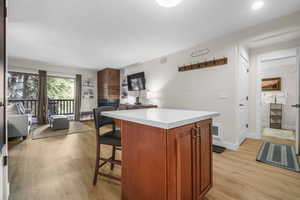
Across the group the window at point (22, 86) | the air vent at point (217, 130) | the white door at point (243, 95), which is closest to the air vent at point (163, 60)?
the white door at point (243, 95)

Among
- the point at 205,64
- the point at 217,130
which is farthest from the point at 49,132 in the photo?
the point at 205,64

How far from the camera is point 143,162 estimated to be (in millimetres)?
1050

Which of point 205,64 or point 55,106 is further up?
point 205,64

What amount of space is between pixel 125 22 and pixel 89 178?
249 cm

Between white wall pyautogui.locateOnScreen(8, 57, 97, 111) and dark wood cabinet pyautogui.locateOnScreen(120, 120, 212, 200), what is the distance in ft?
18.3

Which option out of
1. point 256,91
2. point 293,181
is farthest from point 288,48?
point 293,181

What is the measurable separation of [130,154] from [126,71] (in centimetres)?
477

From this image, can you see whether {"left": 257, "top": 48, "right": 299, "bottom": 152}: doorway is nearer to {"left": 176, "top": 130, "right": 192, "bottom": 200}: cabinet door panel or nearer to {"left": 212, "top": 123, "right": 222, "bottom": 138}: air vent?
{"left": 212, "top": 123, "right": 222, "bottom": 138}: air vent

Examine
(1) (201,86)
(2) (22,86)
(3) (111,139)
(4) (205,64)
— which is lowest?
(3) (111,139)

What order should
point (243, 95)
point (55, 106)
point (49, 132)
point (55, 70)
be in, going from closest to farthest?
point (243, 95) → point (49, 132) → point (55, 70) → point (55, 106)

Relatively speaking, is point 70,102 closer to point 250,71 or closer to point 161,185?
point 161,185

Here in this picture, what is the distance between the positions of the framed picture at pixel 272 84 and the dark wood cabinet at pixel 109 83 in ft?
18.6

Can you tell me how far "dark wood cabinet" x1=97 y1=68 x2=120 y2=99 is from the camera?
5.66 metres

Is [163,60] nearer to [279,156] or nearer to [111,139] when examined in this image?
[111,139]
